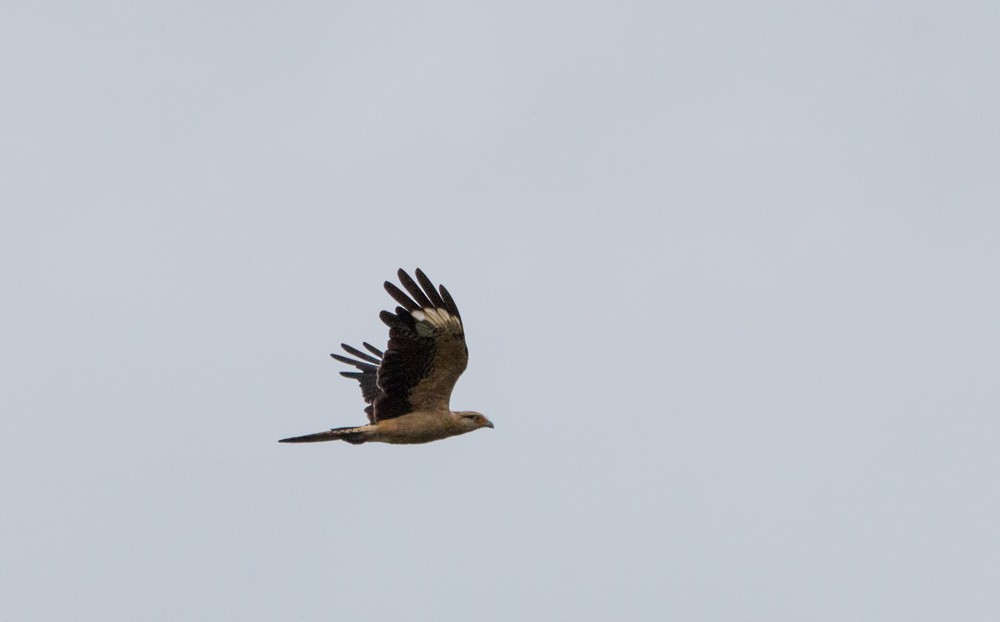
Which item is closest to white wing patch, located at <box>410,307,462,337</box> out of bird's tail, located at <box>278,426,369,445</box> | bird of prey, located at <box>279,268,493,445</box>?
bird of prey, located at <box>279,268,493,445</box>

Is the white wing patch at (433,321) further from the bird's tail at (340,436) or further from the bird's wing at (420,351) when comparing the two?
the bird's tail at (340,436)

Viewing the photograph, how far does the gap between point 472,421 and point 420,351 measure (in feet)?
4.84

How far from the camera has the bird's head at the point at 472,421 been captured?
69.5ft

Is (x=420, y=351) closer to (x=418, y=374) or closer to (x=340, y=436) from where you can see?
(x=418, y=374)

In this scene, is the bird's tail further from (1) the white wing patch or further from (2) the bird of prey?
(1) the white wing patch

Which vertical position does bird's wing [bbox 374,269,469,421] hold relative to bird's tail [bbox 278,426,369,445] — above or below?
above

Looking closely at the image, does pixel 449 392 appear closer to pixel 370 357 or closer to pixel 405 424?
pixel 405 424

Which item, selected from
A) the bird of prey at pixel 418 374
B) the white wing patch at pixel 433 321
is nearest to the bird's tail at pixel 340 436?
the bird of prey at pixel 418 374

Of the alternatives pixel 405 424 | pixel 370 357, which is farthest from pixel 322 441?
pixel 370 357

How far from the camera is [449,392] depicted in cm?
2100

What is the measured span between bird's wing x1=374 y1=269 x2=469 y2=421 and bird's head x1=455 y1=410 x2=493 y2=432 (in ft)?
0.85

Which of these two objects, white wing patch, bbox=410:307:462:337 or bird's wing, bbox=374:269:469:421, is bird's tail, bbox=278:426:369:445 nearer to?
bird's wing, bbox=374:269:469:421

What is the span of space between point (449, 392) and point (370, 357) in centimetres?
315

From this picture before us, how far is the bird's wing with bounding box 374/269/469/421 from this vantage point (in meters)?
19.8
